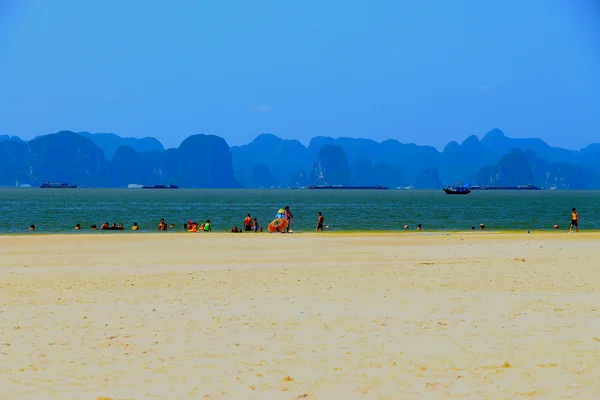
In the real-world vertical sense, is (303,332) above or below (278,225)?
below

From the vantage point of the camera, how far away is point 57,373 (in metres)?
9.75

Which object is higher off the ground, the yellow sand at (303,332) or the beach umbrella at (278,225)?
the beach umbrella at (278,225)

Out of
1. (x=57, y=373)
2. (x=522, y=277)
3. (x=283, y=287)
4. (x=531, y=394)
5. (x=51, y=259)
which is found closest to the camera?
(x=531, y=394)

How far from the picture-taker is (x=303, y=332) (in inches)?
482

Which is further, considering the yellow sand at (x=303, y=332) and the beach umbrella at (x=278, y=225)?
the beach umbrella at (x=278, y=225)

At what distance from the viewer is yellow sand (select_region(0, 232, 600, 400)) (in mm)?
9320

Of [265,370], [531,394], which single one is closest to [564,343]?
[531,394]

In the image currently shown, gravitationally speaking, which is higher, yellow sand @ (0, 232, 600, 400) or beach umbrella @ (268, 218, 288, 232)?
beach umbrella @ (268, 218, 288, 232)

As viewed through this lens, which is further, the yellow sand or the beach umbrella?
the beach umbrella

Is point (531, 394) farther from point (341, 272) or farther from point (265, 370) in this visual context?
point (341, 272)

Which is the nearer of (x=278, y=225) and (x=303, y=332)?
(x=303, y=332)

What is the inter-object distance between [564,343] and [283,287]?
7937 millimetres

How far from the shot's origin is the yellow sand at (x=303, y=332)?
932 cm

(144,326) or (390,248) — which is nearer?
(144,326)
